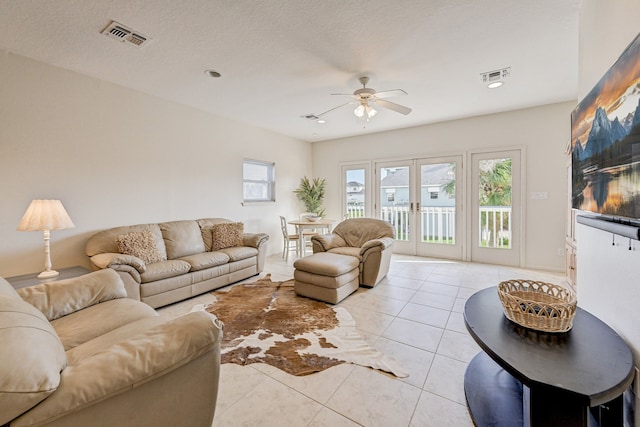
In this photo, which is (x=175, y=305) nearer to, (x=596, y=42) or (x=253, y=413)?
(x=253, y=413)

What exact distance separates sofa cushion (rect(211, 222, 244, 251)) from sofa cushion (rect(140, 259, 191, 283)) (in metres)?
0.83

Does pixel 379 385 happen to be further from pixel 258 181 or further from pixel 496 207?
pixel 258 181

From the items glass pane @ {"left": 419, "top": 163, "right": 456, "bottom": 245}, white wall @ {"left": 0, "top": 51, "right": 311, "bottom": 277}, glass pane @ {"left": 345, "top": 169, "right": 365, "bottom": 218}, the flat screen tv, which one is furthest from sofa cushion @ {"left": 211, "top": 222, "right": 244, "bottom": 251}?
the flat screen tv

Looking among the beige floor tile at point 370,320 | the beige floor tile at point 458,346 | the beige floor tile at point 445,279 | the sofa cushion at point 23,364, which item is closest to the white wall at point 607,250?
the beige floor tile at point 458,346

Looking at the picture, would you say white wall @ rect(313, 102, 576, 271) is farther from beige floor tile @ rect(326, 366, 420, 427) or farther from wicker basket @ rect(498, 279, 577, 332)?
beige floor tile @ rect(326, 366, 420, 427)

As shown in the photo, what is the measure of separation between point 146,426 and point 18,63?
152 inches

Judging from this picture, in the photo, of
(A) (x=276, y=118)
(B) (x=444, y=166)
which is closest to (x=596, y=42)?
(B) (x=444, y=166)

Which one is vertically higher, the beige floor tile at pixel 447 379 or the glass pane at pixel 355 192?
the glass pane at pixel 355 192

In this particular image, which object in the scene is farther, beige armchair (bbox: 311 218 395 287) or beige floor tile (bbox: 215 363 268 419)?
beige armchair (bbox: 311 218 395 287)

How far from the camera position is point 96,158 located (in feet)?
11.0

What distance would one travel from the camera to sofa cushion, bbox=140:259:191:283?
2923 mm

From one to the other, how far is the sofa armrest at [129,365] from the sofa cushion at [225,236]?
3.06 m

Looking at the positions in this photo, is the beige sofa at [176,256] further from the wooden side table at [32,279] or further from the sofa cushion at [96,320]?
the sofa cushion at [96,320]

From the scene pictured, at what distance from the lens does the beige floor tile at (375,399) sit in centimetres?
153
